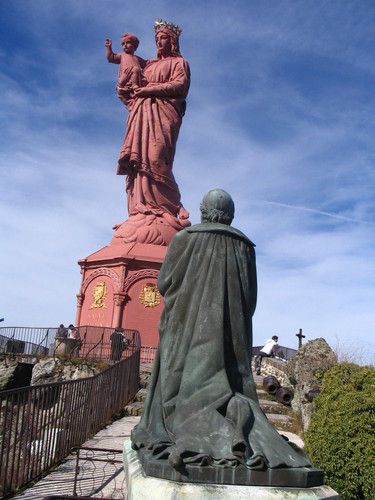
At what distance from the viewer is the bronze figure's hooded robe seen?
299 centimetres

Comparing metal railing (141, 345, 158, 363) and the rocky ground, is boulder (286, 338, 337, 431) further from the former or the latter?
metal railing (141, 345, 158, 363)

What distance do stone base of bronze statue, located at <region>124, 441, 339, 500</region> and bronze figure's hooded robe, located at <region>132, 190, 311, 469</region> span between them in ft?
0.18

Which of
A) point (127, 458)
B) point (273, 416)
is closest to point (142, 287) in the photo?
point (273, 416)

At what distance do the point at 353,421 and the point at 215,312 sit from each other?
324 centimetres

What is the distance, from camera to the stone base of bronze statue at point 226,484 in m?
2.73

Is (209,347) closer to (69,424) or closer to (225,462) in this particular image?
(225,462)

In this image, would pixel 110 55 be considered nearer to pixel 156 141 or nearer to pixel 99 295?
pixel 156 141

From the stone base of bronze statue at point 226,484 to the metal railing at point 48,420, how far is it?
2996 mm

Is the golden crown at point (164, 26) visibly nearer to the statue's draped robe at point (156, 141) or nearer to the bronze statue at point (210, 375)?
the statue's draped robe at point (156, 141)

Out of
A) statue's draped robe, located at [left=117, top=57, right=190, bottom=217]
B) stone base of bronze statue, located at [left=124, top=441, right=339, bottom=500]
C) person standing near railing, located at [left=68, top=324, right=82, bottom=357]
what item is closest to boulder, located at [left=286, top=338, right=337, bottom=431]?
stone base of bronze statue, located at [left=124, top=441, right=339, bottom=500]

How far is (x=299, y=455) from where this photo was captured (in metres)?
3.12

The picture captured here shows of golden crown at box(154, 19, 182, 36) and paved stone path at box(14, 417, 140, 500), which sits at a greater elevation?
golden crown at box(154, 19, 182, 36)

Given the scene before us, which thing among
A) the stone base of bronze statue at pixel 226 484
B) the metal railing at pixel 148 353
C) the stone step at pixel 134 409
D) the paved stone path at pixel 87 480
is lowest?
the paved stone path at pixel 87 480

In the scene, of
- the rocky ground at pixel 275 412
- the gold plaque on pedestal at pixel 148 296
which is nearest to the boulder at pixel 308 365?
the rocky ground at pixel 275 412
